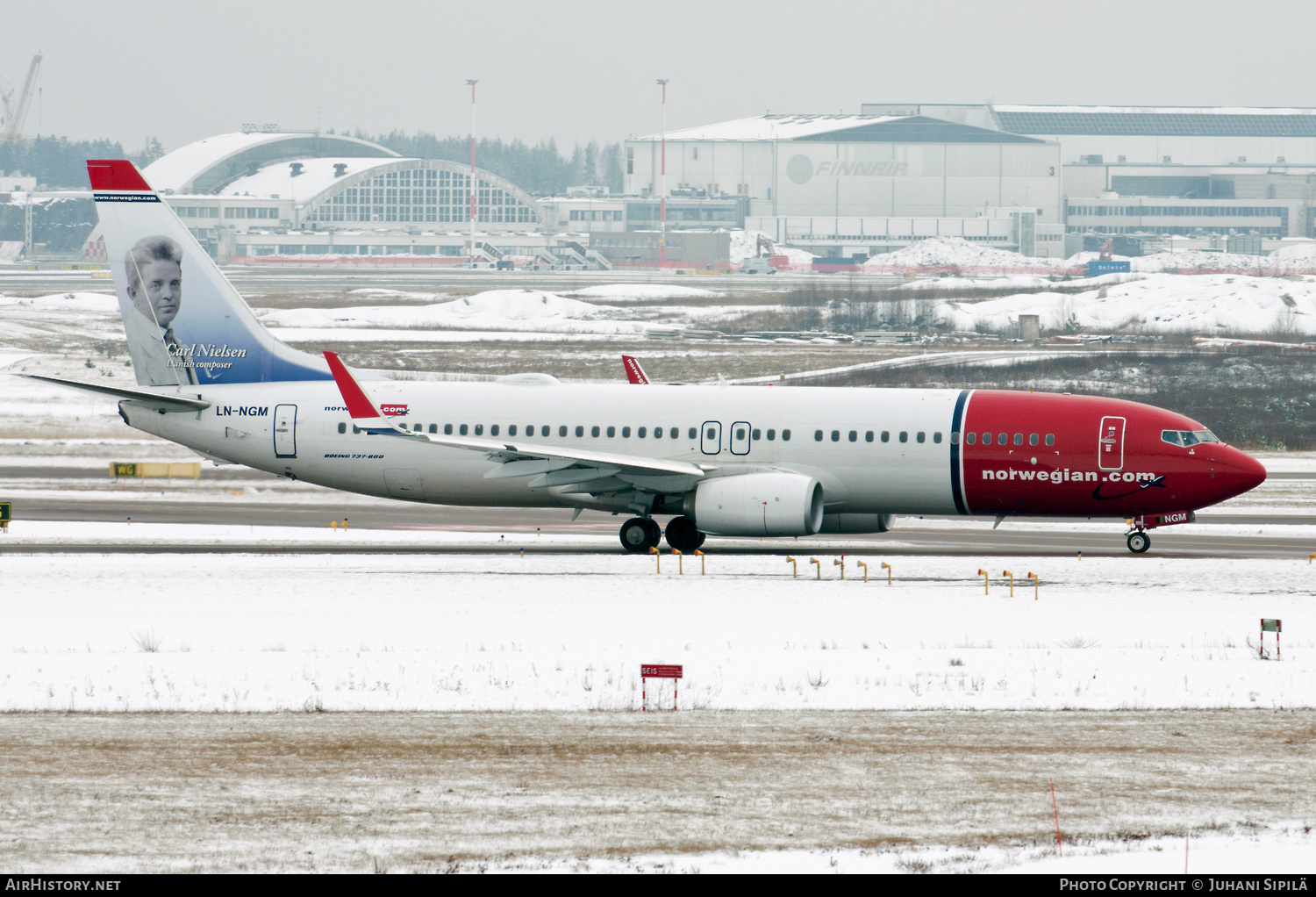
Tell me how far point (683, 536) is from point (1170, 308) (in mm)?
82716

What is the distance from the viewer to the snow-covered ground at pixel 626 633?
22281mm

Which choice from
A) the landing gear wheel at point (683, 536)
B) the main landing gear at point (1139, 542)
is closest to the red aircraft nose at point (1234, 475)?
the main landing gear at point (1139, 542)

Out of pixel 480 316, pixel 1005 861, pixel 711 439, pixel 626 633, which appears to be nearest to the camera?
pixel 1005 861

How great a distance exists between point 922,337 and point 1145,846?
90.3 meters

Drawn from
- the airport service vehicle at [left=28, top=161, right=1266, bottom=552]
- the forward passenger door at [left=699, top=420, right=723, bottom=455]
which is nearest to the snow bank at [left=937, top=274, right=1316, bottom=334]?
the airport service vehicle at [left=28, top=161, right=1266, bottom=552]

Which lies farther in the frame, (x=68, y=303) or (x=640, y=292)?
(x=640, y=292)

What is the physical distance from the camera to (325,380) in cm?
4050

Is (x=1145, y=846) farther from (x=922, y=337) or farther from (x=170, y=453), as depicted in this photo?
(x=922, y=337)

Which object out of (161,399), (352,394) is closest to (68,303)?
(161,399)

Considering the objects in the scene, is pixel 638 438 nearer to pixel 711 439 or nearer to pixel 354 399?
pixel 711 439

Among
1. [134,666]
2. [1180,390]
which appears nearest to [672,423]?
[134,666]

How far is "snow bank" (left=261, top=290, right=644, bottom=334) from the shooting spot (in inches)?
4286

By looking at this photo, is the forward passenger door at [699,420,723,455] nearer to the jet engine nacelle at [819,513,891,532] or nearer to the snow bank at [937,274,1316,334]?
the jet engine nacelle at [819,513,891,532]

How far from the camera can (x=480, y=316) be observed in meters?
117
